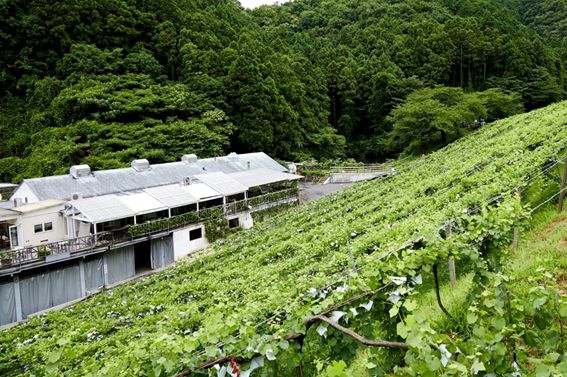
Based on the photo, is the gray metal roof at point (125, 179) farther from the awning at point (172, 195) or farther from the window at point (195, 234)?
the window at point (195, 234)

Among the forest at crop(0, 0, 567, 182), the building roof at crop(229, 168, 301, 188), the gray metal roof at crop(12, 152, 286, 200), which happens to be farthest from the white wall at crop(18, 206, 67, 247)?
the building roof at crop(229, 168, 301, 188)

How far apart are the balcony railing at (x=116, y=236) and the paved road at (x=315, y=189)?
16.5 feet

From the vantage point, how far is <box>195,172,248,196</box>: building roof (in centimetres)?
2418

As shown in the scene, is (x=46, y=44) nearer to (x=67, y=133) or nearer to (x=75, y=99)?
(x=75, y=99)

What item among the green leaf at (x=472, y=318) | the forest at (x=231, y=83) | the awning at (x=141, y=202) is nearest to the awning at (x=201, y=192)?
the awning at (x=141, y=202)

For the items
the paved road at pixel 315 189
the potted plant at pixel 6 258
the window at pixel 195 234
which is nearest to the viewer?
the potted plant at pixel 6 258

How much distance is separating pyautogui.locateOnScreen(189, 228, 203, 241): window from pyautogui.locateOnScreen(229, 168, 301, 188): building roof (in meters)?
4.69

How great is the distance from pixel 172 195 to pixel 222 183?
12.3 feet

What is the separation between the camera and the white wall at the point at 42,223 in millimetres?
17964

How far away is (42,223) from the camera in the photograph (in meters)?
18.6

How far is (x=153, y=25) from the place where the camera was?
45625 mm

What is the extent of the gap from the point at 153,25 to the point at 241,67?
46.4ft

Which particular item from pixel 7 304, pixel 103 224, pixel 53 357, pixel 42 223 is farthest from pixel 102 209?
pixel 53 357

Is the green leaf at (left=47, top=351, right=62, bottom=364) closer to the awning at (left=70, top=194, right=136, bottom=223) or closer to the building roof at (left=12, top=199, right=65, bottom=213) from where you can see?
the awning at (left=70, top=194, right=136, bottom=223)
